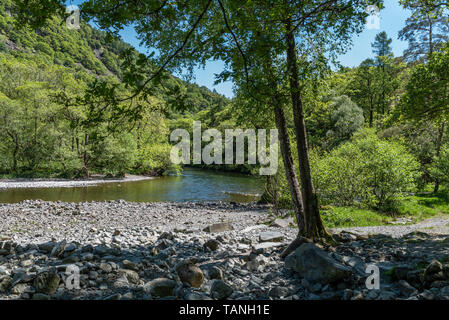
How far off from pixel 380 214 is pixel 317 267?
1088cm

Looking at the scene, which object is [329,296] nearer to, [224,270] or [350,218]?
[224,270]

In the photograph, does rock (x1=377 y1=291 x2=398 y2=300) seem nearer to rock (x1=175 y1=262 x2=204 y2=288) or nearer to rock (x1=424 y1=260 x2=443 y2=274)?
rock (x1=424 y1=260 x2=443 y2=274)

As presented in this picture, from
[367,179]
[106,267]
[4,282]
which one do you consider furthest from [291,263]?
[367,179]

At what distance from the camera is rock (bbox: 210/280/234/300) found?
3.37 m

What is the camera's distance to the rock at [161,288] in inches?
132

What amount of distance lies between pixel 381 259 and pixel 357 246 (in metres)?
1.00

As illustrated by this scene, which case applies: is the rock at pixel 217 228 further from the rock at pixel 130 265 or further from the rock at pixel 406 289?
the rock at pixel 406 289

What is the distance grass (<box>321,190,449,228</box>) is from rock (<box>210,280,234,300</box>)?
307 inches

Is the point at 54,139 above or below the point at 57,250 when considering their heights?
above

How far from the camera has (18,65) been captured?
40.0 meters

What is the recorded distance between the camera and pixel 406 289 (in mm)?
3094

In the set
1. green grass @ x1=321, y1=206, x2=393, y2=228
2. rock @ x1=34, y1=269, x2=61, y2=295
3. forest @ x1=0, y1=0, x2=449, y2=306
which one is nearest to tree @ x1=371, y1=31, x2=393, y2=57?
forest @ x1=0, y1=0, x2=449, y2=306

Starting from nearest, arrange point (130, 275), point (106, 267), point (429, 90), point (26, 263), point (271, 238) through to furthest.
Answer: point (130, 275) < point (106, 267) < point (26, 263) < point (429, 90) < point (271, 238)
